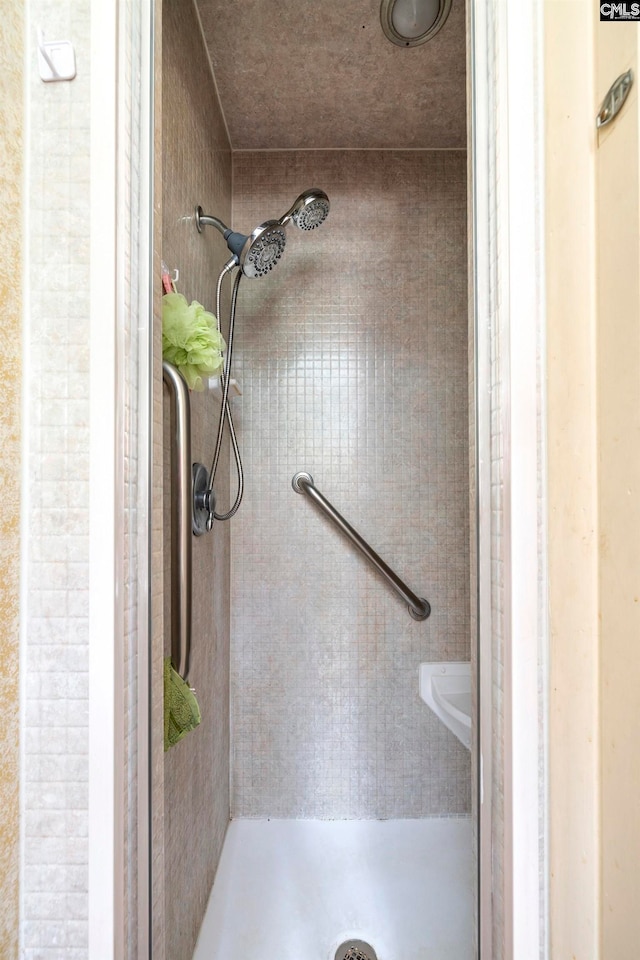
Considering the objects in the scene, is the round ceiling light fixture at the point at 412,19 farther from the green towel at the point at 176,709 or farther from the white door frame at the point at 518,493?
the green towel at the point at 176,709

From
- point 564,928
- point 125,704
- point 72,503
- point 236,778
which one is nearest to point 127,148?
point 72,503

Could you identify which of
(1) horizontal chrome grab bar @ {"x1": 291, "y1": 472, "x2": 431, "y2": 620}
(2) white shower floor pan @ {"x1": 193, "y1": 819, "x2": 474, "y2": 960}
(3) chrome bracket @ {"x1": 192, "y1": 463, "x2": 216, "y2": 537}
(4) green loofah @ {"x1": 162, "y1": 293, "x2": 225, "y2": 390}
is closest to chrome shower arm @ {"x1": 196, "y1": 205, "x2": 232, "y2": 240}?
(4) green loofah @ {"x1": 162, "y1": 293, "x2": 225, "y2": 390}

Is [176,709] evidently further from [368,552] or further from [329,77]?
[329,77]

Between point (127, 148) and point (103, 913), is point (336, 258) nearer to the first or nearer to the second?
point (127, 148)

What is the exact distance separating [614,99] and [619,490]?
333 millimetres

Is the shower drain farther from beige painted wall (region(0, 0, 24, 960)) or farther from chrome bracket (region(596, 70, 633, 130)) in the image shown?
chrome bracket (region(596, 70, 633, 130))

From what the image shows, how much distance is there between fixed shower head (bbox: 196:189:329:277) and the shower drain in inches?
59.0

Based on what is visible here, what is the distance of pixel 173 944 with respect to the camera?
91cm

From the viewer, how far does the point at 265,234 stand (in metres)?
1.13

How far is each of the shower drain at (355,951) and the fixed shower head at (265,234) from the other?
4.91 ft

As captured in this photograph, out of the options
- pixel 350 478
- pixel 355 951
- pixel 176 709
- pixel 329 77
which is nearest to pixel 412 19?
pixel 329 77

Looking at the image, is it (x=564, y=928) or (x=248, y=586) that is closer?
(x=564, y=928)

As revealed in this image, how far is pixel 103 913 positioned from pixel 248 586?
3.49ft

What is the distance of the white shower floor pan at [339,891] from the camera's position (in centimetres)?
114
